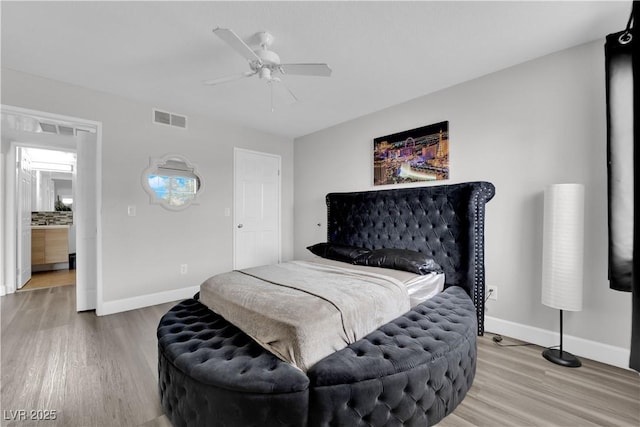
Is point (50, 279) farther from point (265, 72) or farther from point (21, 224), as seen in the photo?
point (265, 72)

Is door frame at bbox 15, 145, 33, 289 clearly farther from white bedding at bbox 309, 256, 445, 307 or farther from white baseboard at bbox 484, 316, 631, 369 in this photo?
white baseboard at bbox 484, 316, 631, 369

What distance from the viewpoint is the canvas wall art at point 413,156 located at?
3.11 m

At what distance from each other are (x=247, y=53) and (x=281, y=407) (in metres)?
2.14

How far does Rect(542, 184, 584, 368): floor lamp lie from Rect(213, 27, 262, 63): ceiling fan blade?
102 inches

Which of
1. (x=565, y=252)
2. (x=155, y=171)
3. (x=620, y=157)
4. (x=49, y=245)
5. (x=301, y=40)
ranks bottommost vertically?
(x=49, y=245)

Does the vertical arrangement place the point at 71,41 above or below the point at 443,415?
above

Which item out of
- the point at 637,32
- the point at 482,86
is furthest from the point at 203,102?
the point at 637,32

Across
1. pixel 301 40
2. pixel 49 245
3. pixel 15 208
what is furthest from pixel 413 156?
pixel 49 245

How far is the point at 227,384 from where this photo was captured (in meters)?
1.23

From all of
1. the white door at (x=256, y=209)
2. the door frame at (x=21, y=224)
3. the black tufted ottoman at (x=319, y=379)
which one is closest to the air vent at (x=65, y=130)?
the door frame at (x=21, y=224)

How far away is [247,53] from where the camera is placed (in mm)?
1920

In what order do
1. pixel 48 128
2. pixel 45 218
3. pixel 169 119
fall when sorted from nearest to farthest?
pixel 48 128, pixel 169 119, pixel 45 218

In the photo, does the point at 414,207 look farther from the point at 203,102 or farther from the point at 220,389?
the point at 203,102

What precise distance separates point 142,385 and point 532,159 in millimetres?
3692
